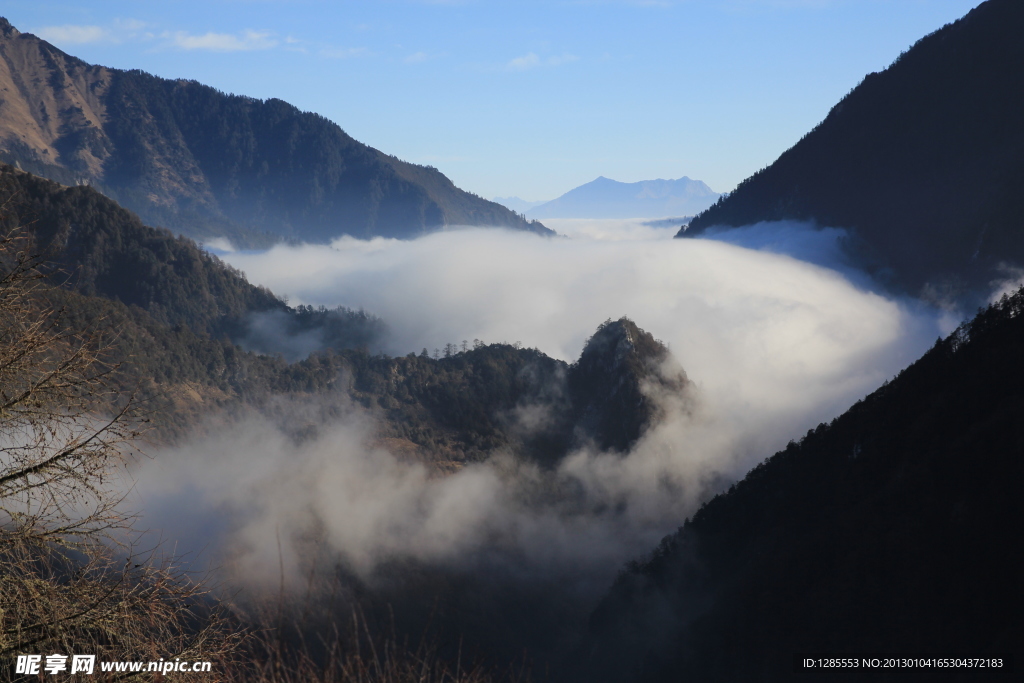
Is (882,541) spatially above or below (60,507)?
below

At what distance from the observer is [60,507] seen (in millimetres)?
11414

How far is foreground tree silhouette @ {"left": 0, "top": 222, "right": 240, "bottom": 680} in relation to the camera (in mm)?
11062

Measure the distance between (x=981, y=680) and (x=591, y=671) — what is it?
71208 mm

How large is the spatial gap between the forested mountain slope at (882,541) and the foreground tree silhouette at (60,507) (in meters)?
49.9

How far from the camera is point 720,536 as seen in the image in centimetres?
10225

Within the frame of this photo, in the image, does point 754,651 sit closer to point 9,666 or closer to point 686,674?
point 686,674

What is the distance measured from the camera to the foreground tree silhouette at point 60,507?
11.1m

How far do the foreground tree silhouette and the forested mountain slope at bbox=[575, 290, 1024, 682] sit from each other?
4991cm

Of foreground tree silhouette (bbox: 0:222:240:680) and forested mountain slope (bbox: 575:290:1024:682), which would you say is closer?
foreground tree silhouette (bbox: 0:222:240:680)

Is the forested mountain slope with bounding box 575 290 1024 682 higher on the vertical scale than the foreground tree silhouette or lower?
lower

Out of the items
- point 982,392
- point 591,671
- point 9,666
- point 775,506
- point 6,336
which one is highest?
point 6,336

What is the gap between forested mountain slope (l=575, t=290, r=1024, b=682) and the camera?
55000 millimetres

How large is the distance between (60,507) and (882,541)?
6855cm

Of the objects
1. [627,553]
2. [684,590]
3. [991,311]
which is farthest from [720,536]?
[627,553]
